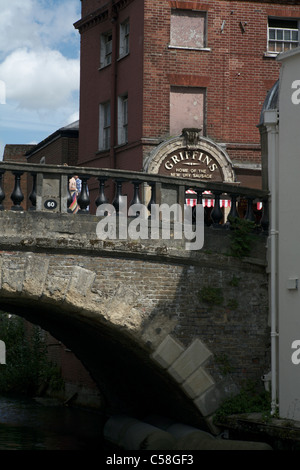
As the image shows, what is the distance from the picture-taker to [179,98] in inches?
1032

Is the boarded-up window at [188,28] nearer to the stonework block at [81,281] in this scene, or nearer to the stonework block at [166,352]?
the stonework block at [166,352]

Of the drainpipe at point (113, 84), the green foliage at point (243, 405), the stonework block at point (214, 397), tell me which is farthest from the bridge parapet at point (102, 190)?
the drainpipe at point (113, 84)

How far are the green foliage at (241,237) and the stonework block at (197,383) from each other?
2018mm

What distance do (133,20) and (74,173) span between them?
13.5 meters

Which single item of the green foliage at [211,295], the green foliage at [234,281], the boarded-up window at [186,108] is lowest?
the green foliage at [211,295]

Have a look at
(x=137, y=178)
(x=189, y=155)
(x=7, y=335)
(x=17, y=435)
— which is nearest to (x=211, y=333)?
(x=137, y=178)

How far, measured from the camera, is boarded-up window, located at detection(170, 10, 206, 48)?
26266 mm

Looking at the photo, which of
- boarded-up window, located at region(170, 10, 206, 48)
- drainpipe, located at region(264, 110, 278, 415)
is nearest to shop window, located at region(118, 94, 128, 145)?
boarded-up window, located at region(170, 10, 206, 48)

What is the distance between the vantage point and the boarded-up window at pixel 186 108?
26141 mm

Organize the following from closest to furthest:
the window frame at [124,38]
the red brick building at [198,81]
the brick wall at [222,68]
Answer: the red brick building at [198,81] → the brick wall at [222,68] → the window frame at [124,38]

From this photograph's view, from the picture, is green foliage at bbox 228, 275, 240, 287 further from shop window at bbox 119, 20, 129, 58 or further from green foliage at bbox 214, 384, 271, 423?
shop window at bbox 119, 20, 129, 58

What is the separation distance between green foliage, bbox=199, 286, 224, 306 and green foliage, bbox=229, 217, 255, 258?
0.68 m

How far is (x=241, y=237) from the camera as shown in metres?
15.2

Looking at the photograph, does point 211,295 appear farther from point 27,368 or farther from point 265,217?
point 27,368
